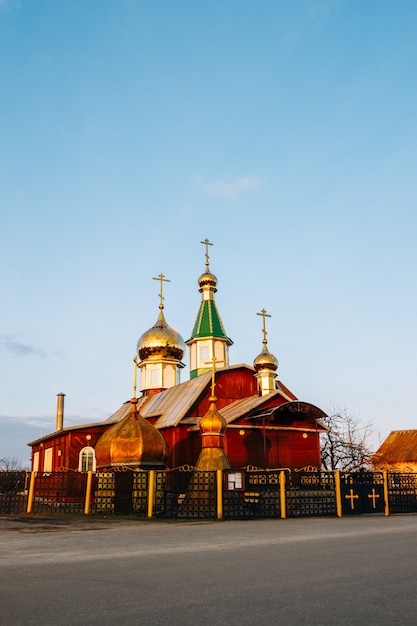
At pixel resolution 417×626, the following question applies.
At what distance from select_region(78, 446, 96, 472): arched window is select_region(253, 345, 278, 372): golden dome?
10415 mm

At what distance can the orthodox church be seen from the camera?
20.2 m

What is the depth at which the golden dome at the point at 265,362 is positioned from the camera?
32406 mm

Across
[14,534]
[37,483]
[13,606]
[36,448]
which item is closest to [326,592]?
[13,606]

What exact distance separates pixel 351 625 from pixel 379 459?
4515cm

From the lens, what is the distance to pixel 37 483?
18.3 meters

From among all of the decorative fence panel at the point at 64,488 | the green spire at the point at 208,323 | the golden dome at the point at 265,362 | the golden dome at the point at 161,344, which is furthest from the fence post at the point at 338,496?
the golden dome at the point at 161,344

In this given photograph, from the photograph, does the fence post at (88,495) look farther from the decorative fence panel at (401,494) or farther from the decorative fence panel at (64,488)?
the decorative fence panel at (401,494)

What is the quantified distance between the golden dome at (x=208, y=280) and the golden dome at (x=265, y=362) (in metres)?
7.77

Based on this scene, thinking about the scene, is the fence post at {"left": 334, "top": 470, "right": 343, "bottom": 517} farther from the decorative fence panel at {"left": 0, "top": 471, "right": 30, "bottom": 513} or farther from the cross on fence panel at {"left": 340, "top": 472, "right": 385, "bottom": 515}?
the decorative fence panel at {"left": 0, "top": 471, "right": 30, "bottom": 513}

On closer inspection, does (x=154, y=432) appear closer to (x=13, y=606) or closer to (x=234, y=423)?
(x=234, y=423)

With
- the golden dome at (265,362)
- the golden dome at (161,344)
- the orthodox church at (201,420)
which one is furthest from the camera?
the golden dome at (161,344)

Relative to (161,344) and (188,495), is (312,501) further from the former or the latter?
(161,344)

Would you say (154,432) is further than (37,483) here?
Yes

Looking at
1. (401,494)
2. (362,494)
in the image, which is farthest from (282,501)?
(401,494)
